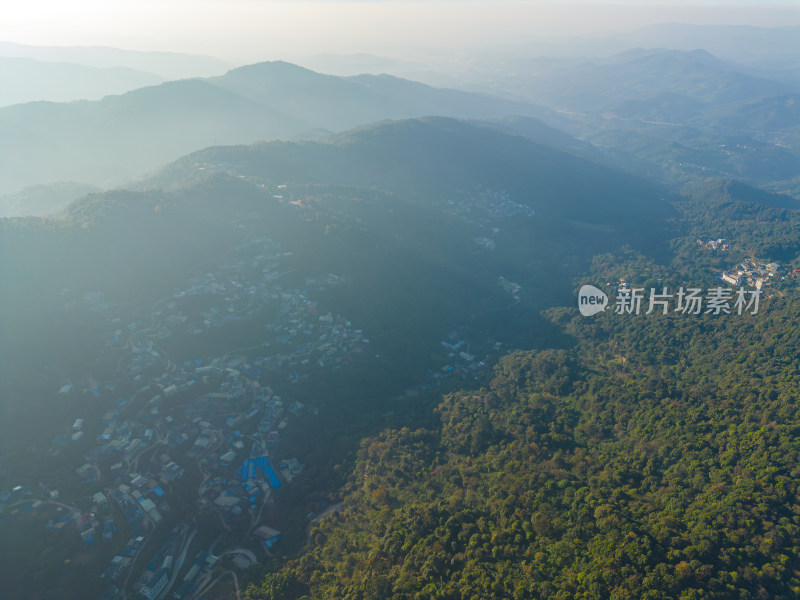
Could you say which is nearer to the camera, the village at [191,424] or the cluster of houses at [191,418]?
the village at [191,424]

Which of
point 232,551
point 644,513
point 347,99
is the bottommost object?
point 232,551

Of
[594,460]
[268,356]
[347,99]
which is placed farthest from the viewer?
[347,99]

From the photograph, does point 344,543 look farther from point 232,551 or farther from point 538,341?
point 538,341

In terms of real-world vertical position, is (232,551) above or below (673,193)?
below

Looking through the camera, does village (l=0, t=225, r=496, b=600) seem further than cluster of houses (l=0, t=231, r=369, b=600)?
No

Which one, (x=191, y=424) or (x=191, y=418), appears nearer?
(x=191, y=424)

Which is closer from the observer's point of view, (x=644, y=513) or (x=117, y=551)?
(x=644, y=513)

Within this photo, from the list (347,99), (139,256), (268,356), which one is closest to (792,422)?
(268,356)

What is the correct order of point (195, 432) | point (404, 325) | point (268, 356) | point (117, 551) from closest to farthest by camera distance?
point (117, 551) < point (195, 432) < point (268, 356) < point (404, 325)

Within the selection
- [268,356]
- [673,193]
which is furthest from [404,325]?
[673,193]

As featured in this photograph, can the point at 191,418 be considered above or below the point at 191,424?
above
